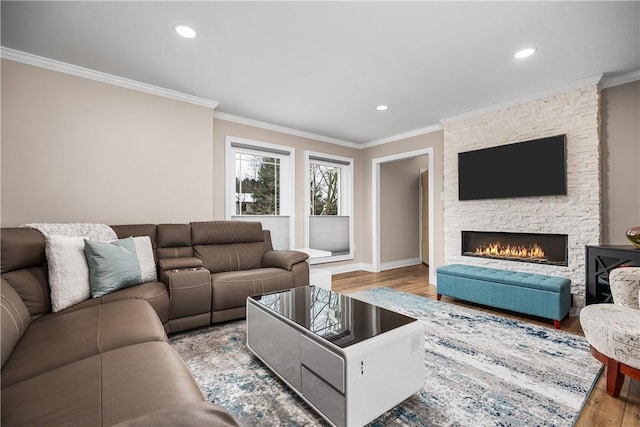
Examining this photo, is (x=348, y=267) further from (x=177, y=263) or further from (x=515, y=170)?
(x=177, y=263)

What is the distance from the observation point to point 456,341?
2.41 metres

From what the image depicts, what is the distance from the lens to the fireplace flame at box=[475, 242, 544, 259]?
3534 mm

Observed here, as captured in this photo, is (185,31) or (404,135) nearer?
(185,31)

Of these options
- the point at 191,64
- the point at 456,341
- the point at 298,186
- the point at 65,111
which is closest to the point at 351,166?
the point at 298,186

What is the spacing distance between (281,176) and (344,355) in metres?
3.77

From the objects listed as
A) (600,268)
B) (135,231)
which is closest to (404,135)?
(600,268)

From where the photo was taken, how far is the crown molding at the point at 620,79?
2.88 meters

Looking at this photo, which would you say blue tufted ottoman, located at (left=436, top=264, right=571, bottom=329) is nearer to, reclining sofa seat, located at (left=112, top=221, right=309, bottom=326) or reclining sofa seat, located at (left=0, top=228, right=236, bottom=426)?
reclining sofa seat, located at (left=112, top=221, right=309, bottom=326)

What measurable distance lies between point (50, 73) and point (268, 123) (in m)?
2.46

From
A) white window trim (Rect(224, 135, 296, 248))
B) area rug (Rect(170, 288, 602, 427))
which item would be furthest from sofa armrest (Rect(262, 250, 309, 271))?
white window trim (Rect(224, 135, 296, 248))

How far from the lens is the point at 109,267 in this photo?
215 centimetres

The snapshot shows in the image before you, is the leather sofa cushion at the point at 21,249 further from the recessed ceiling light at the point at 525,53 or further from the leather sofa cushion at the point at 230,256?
the recessed ceiling light at the point at 525,53

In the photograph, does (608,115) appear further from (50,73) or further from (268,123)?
(50,73)

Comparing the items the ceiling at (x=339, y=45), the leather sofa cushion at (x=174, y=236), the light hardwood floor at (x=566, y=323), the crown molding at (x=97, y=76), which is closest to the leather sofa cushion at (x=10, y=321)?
the leather sofa cushion at (x=174, y=236)
